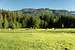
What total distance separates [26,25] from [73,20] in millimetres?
48692

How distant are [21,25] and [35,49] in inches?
5731

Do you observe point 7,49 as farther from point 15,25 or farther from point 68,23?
point 68,23

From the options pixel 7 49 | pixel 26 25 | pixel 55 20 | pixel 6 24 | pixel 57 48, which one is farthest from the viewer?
pixel 55 20

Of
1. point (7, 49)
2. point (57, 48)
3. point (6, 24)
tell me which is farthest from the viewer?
point (6, 24)

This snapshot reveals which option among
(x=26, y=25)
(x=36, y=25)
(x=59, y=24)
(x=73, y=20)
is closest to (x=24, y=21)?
(x=26, y=25)

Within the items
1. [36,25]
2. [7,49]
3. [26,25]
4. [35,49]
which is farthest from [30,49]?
[26,25]

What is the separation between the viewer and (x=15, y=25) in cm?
16875

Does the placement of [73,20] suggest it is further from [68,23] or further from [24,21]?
[24,21]

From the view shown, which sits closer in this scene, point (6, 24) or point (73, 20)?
point (6, 24)

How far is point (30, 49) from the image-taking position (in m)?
29.9

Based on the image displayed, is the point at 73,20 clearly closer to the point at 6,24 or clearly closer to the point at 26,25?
the point at 26,25

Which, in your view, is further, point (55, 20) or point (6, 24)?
point (55, 20)

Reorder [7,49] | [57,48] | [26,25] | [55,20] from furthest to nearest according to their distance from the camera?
[55,20] < [26,25] < [57,48] < [7,49]

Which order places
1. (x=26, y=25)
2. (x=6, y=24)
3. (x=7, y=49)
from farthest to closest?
(x=26, y=25)
(x=6, y=24)
(x=7, y=49)
